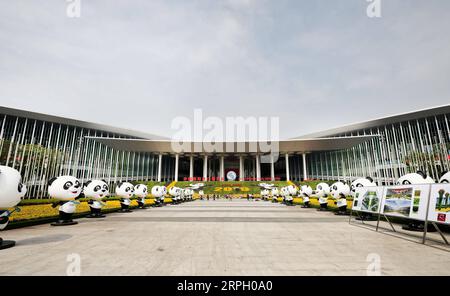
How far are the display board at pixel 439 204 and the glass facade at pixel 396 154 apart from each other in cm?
4088

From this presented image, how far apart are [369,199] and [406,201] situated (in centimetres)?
197

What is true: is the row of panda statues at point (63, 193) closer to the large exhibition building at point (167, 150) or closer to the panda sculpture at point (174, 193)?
the panda sculpture at point (174, 193)

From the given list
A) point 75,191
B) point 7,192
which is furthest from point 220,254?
point 75,191

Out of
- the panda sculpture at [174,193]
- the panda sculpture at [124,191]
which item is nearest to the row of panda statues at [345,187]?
the panda sculpture at [124,191]

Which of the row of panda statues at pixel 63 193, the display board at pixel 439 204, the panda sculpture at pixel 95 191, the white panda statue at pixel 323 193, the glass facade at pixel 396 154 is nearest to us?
the row of panda statues at pixel 63 193

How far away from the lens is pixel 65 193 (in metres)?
8.31

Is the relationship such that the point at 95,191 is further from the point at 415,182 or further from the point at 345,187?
the point at 415,182

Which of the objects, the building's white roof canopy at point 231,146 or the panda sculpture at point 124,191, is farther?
the building's white roof canopy at point 231,146

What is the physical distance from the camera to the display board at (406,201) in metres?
6.09

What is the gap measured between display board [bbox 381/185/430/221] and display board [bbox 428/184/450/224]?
0.50 ft

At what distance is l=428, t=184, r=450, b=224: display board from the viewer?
17.4ft

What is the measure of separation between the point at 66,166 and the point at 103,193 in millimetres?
42357
